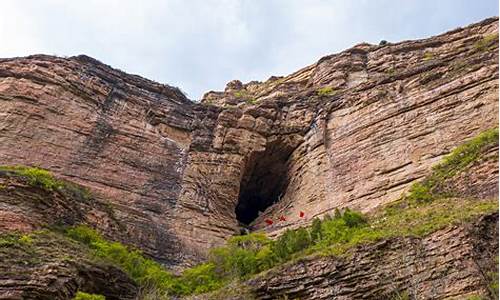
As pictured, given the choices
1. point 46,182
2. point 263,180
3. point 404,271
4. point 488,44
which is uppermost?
point 488,44

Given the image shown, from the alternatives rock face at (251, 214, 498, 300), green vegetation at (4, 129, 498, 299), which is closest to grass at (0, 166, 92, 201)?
green vegetation at (4, 129, 498, 299)

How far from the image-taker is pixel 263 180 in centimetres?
3969

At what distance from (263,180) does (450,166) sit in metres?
16.7

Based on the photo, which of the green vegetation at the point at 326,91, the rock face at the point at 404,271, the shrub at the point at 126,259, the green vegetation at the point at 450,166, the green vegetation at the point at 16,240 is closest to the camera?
the rock face at the point at 404,271

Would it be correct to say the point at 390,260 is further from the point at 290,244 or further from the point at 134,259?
the point at 134,259

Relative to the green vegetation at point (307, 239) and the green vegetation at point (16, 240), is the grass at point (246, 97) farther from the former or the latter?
the green vegetation at point (16, 240)

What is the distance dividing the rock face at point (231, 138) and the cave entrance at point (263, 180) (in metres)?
0.09

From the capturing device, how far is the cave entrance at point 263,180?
123 feet

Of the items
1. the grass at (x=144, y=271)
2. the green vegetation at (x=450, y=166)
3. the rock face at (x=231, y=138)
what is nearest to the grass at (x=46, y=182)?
the rock face at (x=231, y=138)

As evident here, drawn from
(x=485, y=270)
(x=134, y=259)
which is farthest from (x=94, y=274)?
(x=485, y=270)

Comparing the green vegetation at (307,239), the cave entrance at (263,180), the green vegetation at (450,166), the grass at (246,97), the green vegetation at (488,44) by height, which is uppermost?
the grass at (246,97)

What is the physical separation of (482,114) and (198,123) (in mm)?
17791

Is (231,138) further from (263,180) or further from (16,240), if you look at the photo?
(16,240)

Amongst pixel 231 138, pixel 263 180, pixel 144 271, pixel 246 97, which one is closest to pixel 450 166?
pixel 144 271
